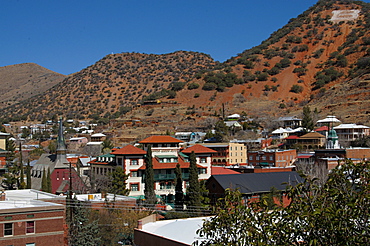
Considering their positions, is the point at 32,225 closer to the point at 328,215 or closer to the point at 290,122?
the point at 328,215

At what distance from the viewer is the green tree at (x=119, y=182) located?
48.9 metres

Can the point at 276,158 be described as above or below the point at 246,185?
above

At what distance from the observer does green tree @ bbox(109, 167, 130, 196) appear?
4891cm

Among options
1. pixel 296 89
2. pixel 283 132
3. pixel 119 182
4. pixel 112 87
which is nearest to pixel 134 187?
pixel 119 182

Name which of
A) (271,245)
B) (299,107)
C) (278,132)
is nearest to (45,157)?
(278,132)

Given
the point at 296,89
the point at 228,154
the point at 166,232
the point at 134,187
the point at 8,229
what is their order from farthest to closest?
the point at 296,89 < the point at 228,154 < the point at 134,187 < the point at 8,229 < the point at 166,232

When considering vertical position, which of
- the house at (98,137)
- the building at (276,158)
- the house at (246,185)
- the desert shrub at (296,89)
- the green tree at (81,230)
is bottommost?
the green tree at (81,230)

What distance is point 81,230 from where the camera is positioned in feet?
97.8

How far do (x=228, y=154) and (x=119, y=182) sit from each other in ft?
A: 103

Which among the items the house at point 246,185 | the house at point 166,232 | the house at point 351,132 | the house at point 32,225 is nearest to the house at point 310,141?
the house at point 351,132

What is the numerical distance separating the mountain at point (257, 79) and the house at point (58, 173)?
185ft

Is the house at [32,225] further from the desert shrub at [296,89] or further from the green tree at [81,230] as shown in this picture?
the desert shrub at [296,89]

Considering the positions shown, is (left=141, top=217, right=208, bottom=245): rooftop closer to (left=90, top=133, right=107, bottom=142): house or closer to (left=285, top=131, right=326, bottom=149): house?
(left=285, top=131, right=326, bottom=149): house

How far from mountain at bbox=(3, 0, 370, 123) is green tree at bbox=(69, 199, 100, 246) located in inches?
2737
